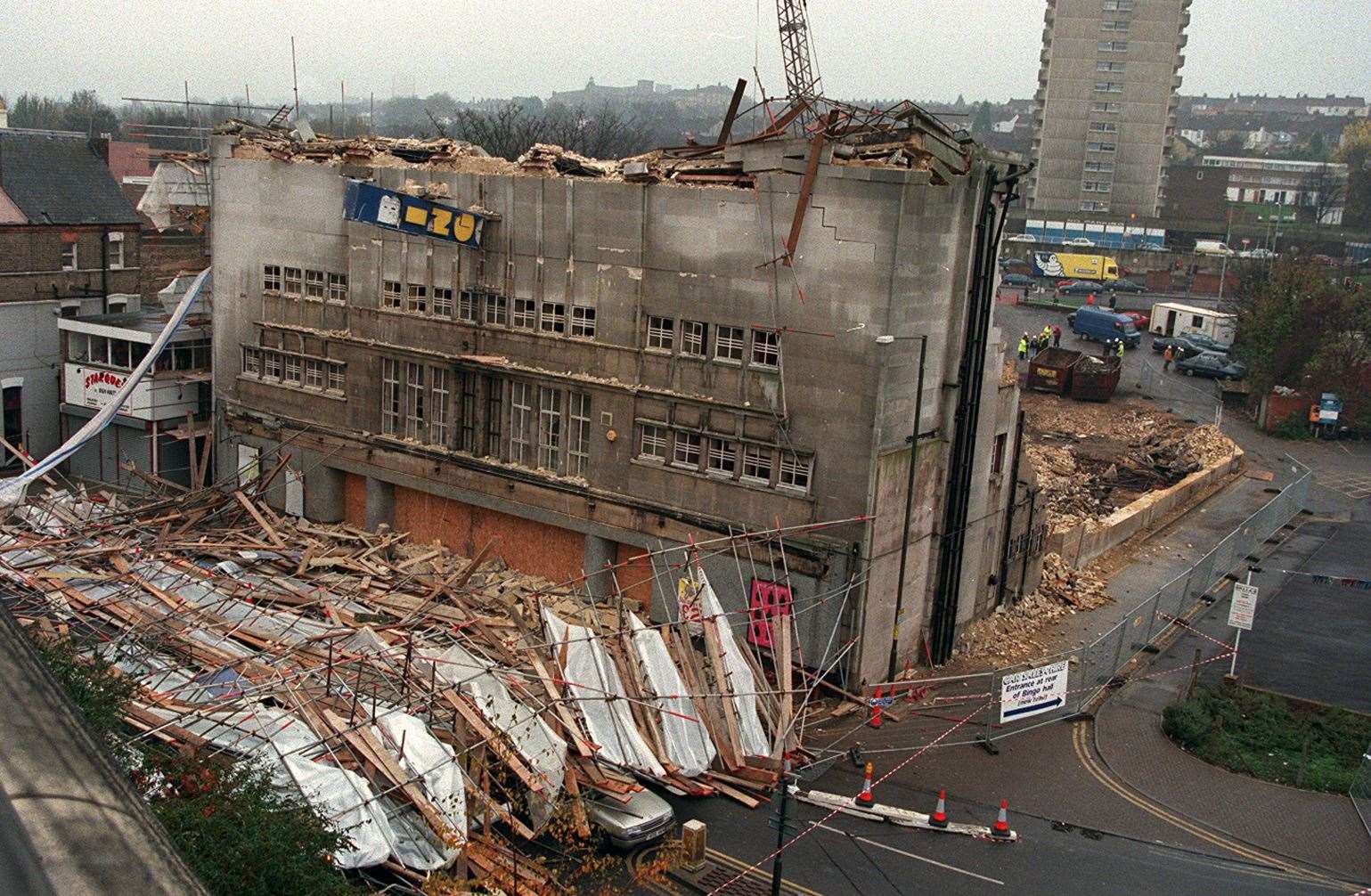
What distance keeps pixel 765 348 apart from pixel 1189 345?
185 ft

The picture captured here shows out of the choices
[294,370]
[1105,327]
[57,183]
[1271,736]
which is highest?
[57,183]

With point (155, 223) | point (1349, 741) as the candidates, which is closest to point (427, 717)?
point (1349, 741)

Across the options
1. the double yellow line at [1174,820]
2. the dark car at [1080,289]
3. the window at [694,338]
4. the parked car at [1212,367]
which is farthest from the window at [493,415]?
the dark car at [1080,289]

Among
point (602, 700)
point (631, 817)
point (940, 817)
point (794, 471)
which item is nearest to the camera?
point (631, 817)

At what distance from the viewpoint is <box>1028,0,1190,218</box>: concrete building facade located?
12800 centimetres

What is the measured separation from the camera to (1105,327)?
261ft

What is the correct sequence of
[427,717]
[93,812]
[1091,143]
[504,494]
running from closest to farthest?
[93,812], [427,717], [504,494], [1091,143]

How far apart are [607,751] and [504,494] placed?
1095 cm

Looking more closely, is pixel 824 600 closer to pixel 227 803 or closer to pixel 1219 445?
pixel 227 803

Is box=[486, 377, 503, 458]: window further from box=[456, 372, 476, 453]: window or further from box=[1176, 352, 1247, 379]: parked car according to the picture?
box=[1176, 352, 1247, 379]: parked car

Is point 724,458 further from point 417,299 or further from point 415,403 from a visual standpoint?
point 417,299

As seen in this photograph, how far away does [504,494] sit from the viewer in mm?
31656

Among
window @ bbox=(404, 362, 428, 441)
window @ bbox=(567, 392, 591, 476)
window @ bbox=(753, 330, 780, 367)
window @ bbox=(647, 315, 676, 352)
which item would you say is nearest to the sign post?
window @ bbox=(753, 330, 780, 367)

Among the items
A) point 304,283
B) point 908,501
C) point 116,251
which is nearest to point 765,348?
point 908,501
